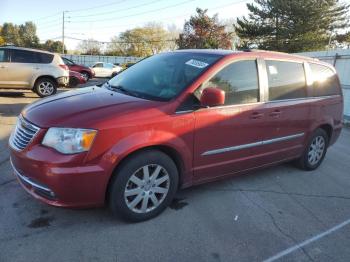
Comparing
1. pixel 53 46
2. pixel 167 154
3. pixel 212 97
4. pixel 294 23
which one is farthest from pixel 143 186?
pixel 53 46

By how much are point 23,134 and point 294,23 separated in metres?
37.4

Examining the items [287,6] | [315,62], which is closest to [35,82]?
[315,62]

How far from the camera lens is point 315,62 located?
5.60 m

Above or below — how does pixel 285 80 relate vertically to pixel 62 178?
above

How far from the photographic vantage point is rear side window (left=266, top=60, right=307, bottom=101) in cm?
468

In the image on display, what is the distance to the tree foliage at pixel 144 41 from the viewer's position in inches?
2763

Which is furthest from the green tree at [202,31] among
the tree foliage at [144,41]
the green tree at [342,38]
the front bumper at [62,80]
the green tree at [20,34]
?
the front bumper at [62,80]

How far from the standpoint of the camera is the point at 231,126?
4145mm

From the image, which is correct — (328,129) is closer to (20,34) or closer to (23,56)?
(23,56)

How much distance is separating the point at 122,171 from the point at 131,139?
310mm

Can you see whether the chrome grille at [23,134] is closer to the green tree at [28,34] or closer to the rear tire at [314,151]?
the rear tire at [314,151]

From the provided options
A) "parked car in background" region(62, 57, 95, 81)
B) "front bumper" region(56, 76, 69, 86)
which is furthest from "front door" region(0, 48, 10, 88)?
"parked car in background" region(62, 57, 95, 81)

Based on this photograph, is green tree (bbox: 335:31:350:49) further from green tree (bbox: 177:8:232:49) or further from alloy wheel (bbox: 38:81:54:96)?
alloy wheel (bbox: 38:81:54:96)

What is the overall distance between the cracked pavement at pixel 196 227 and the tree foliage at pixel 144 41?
66.7m
